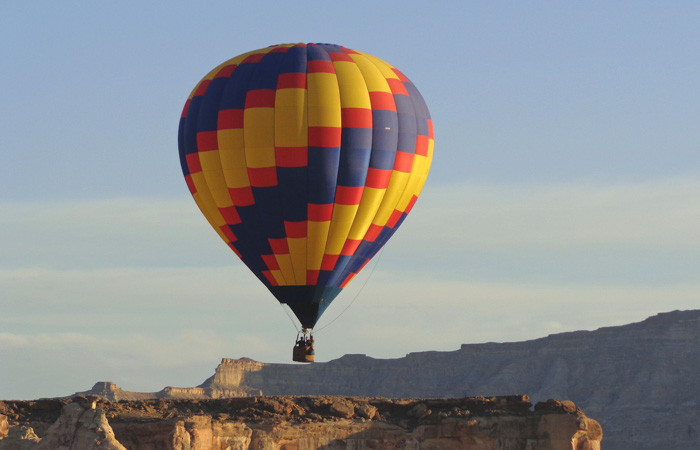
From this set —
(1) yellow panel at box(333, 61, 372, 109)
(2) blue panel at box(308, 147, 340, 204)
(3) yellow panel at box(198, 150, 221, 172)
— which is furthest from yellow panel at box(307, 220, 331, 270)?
(1) yellow panel at box(333, 61, 372, 109)

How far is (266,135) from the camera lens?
58.5 meters

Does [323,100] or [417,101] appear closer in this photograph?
[323,100]

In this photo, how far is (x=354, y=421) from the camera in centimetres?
6606

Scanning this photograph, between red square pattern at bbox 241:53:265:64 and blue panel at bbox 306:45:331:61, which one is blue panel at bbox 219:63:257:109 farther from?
blue panel at bbox 306:45:331:61

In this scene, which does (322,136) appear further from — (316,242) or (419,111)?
(419,111)

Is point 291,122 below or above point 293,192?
above

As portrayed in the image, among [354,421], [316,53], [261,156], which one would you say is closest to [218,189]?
[261,156]

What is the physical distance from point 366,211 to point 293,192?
3.10 meters

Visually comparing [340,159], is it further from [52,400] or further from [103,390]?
[103,390]

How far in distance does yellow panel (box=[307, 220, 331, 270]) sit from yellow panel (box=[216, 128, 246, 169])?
145 inches

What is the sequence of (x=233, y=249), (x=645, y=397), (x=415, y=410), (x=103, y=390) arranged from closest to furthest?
(x=233, y=249)
(x=415, y=410)
(x=103, y=390)
(x=645, y=397)

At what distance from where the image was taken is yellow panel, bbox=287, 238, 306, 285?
59.6m

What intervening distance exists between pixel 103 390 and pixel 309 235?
112 meters

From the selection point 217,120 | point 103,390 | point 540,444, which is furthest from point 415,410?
point 103,390
